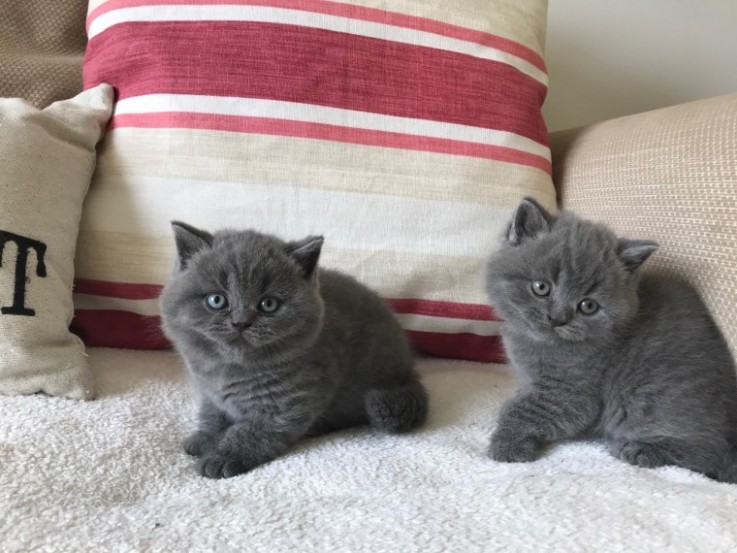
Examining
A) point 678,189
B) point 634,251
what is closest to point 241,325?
point 634,251

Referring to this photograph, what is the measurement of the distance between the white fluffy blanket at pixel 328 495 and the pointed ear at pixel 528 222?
0.36 metres

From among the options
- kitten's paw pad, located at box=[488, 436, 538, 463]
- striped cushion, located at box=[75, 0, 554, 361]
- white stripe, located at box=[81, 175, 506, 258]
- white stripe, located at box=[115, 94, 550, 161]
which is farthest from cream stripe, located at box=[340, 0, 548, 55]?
kitten's paw pad, located at box=[488, 436, 538, 463]

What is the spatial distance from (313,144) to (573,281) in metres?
0.57

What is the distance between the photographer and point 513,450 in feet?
3.08

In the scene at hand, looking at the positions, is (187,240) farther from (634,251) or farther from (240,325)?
(634,251)

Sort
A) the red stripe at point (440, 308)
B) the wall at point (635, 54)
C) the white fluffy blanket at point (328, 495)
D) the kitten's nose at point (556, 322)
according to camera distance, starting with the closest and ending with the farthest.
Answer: the white fluffy blanket at point (328, 495) < the kitten's nose at point (556, 322) < the red stripe at point (440, 308) < the wall at point (635, 54)

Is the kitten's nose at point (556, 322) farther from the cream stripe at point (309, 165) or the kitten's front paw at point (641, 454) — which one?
the cream stripe at point (309, 165)

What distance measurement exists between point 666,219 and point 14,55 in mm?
1379

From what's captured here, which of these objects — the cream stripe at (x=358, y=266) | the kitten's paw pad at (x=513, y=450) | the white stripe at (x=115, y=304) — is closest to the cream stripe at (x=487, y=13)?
the cream stripe at (x=358, y=266)

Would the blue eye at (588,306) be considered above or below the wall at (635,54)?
below

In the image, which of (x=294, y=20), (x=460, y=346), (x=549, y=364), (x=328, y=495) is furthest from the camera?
(x=460, y=346)

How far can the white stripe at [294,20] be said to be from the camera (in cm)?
116

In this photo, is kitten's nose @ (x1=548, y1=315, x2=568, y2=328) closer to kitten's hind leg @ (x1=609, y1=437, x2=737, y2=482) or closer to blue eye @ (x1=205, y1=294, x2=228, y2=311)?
kitten's hind leg @ (x1=609, y1=437, x2=737, y2=482)

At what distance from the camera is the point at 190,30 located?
1153mm
